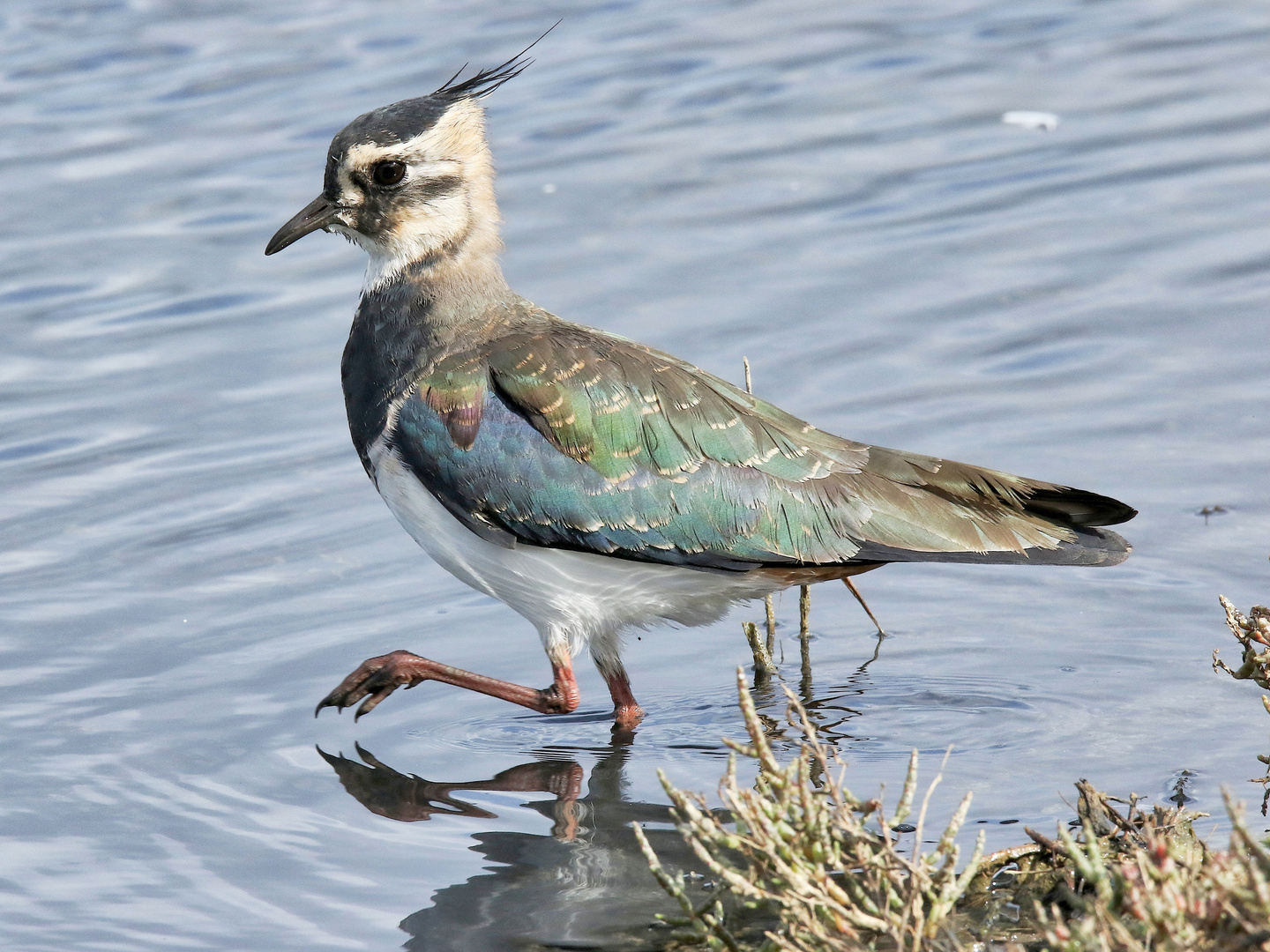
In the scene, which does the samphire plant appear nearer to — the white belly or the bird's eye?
the white belly

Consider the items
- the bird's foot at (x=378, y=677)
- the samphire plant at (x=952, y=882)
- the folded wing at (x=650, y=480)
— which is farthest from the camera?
the bird's foot at (x=378, y=677)

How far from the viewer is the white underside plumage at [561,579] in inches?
249

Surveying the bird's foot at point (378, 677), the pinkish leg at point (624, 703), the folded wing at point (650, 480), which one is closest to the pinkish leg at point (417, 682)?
the bird's foot at point (378, 677)

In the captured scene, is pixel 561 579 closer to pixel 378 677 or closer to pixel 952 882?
pixel 378 677

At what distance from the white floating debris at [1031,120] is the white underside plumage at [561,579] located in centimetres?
758

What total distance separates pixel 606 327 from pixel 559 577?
3.78 meters

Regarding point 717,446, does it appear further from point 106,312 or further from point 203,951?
point 106,312

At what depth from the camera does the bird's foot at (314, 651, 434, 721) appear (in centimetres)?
653

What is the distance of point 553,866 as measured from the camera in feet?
18.5

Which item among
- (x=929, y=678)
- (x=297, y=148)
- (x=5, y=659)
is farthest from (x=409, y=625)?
(x=297, y=148)

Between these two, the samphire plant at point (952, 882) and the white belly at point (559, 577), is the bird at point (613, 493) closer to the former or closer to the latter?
the white belly at point (559, 577)

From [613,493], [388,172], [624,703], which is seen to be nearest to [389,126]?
[388,172]

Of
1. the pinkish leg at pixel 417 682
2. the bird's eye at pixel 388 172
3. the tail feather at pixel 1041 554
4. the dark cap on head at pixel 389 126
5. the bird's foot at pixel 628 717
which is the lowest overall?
the bird's foot at pixel 628 717

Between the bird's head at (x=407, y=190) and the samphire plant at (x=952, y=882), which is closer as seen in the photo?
the samphire plant at (x=952, y=882)
